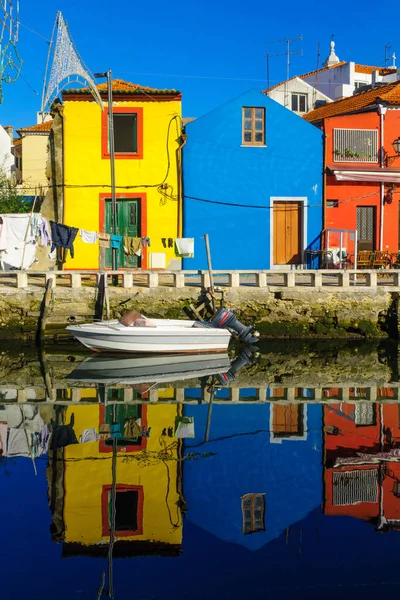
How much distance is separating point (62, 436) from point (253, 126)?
1524 centimetres

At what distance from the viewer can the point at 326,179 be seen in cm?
2398

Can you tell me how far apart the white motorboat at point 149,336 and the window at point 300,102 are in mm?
22725

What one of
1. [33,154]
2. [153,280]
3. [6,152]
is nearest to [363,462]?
[153,280]

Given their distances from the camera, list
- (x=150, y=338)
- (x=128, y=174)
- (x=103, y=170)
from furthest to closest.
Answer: (x=128, y=174) < (x=103, y=170) < (x=150, y=338)

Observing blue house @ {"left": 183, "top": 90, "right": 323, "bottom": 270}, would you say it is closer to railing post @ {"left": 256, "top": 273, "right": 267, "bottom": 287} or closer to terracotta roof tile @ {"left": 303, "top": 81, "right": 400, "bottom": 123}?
terracotta roof tile @ {"left": 303, "top": 81, "right": 400, "bottom": 123}

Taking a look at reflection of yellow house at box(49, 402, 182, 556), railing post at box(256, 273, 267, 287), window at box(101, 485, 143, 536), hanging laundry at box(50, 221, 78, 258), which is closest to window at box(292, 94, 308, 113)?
railing post at box(256, 273, 267, 287)

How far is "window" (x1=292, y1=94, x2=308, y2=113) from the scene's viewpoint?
37719 millimetres

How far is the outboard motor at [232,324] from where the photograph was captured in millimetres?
18859

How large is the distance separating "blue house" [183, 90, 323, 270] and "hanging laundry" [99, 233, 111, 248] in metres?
3.36

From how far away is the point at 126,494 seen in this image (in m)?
8.79

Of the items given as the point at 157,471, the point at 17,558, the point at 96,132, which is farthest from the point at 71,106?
the point at 17,558

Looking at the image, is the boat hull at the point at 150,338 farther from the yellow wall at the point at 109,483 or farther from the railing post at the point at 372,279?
the yellow wall at the point at 109,483

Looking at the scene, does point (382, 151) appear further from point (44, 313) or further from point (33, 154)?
point (33, 154)

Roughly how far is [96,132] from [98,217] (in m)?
2.77
